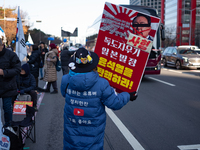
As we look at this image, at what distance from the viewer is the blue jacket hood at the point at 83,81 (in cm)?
250

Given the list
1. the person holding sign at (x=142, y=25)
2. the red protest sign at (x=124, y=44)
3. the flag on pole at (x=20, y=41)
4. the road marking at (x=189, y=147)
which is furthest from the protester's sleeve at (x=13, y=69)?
the road marking at (x=189, y=147)

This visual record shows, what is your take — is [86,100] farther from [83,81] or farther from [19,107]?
[19,107]

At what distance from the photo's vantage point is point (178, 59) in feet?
63.7

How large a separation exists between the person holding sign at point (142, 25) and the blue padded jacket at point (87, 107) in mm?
721

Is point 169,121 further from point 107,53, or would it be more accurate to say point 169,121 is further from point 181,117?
point 107,53

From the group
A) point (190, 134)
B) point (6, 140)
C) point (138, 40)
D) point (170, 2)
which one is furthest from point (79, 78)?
point (170, 2)

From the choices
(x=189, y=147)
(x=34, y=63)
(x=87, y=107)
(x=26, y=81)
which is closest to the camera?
(x=87, y=107)

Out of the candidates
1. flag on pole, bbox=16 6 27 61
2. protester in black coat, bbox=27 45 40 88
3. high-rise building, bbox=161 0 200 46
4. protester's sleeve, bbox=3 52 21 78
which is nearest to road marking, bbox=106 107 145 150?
protester's sleeve, bbox=3 52 21 78

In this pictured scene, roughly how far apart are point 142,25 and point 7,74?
8.91ft

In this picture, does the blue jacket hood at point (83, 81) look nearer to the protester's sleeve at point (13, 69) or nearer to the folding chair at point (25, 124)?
the folding chair at point (25, 124)

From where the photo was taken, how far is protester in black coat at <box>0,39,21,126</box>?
436 centimetres

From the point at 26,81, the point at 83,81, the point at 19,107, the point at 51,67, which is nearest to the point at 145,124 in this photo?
the point at 19,107

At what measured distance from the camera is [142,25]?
2764 mm

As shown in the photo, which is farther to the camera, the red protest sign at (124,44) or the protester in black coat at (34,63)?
the protester in black coat at (34,63)
